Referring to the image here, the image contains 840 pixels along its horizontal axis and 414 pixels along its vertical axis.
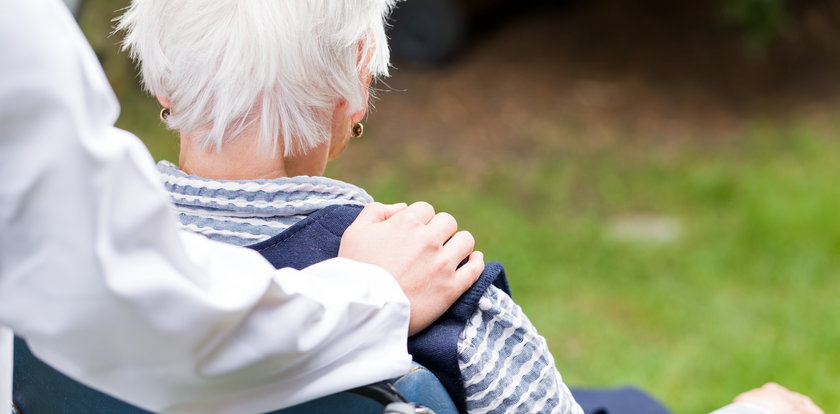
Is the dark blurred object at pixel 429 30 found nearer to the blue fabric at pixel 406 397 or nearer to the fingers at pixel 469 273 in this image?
the fingers at pixel 469 273

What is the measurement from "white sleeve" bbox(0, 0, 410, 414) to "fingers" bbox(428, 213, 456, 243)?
0.94ft

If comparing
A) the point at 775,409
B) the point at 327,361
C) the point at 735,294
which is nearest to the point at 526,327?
the point at 327,361

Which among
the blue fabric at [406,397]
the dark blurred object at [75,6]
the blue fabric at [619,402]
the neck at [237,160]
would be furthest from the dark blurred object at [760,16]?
the blue fabric at [406,397]

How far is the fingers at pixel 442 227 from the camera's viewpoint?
1.40m

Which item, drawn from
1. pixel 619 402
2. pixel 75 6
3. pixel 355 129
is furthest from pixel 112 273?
pixel 75 6

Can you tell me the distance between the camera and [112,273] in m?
0.93

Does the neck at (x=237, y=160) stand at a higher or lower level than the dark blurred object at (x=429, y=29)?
higher

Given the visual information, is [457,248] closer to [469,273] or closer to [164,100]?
[469,273]

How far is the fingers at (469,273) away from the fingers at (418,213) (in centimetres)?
8

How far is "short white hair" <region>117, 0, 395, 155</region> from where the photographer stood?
1.41 meters

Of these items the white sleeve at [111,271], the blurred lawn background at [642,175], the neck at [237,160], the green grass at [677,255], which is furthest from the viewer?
the blurred lawn background at [642,175]

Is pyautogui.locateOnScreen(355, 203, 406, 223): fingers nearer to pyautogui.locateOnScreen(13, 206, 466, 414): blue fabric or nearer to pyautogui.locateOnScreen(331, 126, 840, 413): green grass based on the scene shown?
pyautogui.locateOnScreen(13, 206, 466, 414): blue fabric

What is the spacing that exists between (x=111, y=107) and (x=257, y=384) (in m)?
0.33

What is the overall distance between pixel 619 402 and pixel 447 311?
95 cm
